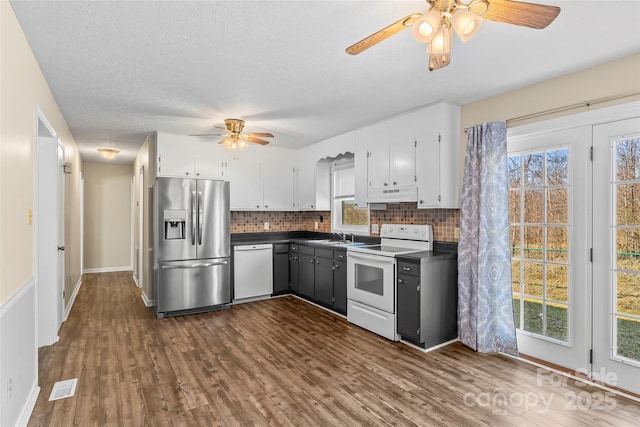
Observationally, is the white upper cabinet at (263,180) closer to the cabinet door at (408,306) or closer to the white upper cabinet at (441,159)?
the white upper cabinet at (441,159)

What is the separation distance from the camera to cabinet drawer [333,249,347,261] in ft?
14.7

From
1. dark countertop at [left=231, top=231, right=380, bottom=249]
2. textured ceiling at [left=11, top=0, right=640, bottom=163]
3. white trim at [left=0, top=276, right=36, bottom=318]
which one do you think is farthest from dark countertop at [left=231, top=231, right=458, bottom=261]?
white trim at [left=0, top=276, right=36, bottom=318]

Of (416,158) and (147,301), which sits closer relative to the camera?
(416,158)

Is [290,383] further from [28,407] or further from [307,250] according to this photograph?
[307,250]

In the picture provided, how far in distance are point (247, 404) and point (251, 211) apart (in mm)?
3753

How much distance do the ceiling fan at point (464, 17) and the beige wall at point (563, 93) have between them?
153cm

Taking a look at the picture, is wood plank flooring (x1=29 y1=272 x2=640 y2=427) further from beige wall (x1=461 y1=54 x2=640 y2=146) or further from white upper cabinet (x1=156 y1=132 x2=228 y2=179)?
beige wall (x1=461 y1=54 x2=640 y2=146)

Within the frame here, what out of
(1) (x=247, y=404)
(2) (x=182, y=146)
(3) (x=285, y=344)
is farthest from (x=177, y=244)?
(1) (x=247, y=404)

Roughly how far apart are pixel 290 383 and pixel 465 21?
2.65 meters

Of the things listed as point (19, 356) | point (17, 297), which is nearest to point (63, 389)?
point (19, 356)

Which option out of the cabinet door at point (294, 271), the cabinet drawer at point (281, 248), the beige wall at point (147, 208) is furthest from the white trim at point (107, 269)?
the cabinet door at point (294, 271)

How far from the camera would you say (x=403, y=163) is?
3.98 m

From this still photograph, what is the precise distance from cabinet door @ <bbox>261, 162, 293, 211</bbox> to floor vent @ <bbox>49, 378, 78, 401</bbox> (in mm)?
3420

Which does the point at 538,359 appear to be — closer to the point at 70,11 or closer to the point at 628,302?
the point at 628,302
